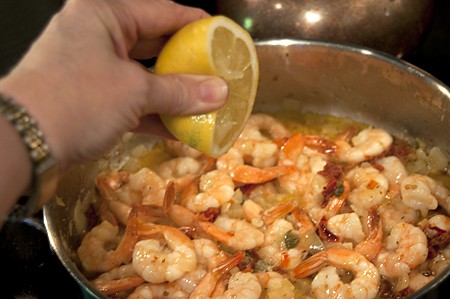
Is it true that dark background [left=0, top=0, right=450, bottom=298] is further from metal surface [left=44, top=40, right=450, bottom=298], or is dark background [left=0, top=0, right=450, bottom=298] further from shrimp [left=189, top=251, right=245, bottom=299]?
shrimp [left=189, top=251, right=245, bottom=299]

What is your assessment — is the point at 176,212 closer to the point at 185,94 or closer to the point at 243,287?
the point at 243,287

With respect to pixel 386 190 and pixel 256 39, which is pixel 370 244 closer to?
pixel 386 190

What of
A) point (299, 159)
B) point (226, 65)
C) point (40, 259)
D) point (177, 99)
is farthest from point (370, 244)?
point (40, 259)

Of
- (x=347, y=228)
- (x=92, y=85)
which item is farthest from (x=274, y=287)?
(x=92, y=85)

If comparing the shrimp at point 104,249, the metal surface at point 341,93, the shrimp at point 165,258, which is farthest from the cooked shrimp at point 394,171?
the shrimp at point 104,249

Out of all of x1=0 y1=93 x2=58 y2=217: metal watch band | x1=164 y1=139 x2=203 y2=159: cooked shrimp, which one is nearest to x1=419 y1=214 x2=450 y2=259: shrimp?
x1=164 y1=139 x2=203 y2=159: cooked shrimp
